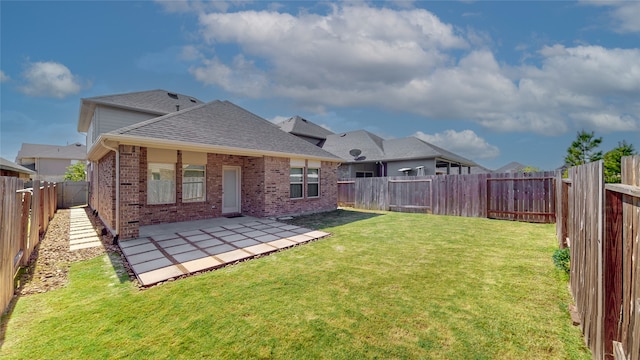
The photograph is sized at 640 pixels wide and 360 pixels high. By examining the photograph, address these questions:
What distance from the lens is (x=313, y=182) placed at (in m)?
12.6

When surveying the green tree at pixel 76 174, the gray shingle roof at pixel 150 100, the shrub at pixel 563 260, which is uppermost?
the gray shingle roof at pixel 150 100

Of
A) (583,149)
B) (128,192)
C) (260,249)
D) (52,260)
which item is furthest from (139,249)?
(583,149)

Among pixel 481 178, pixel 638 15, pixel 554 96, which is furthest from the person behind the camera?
pixel 554 96

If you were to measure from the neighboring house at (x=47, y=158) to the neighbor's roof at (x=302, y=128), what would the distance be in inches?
1108

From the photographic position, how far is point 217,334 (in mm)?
2861

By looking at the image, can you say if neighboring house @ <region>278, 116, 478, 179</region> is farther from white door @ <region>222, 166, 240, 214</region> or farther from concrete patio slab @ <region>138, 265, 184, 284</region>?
concrete patio slab @ <region>138, 265, 184, 284</region>

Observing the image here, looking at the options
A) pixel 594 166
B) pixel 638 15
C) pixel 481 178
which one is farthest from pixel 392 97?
pixel 594 166

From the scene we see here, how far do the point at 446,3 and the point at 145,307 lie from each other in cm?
1150

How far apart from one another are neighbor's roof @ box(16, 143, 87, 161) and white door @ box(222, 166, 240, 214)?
3468 centimetres

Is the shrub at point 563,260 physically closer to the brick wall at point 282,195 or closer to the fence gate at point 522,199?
the fence gate at point 522,199

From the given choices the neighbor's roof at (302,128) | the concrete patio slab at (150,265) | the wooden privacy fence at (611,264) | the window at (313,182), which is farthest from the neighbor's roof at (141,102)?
the wooden privacy fence at (611,264)

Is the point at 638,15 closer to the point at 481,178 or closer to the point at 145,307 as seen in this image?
the point at 481,178

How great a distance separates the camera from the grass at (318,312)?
260 cm

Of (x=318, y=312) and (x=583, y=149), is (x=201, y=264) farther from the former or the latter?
(x=583, y=149)
